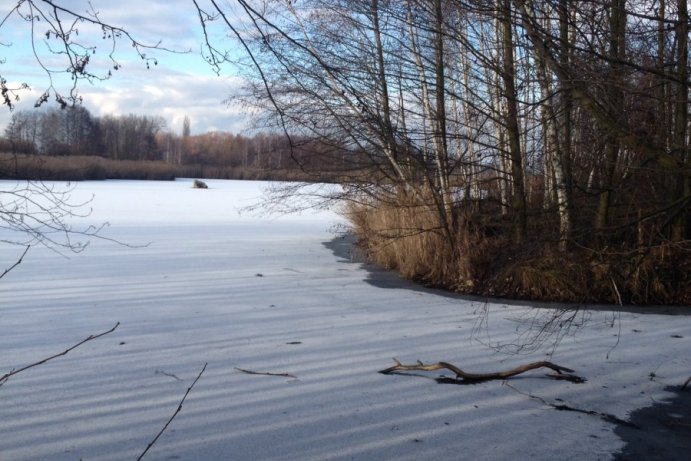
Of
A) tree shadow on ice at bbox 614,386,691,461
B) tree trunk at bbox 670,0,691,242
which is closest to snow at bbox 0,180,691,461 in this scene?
tree shadow on ice at bbox 614,386,691,461

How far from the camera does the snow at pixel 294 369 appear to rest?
374 cm

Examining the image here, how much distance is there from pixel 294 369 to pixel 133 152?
48.3 m

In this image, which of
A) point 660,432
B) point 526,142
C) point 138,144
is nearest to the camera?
point 660,432

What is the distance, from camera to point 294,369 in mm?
5133

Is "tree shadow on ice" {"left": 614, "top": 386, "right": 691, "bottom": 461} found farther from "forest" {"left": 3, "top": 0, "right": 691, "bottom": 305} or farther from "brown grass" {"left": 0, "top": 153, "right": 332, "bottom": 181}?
"brown grass" {"left": 0, "top": 153, "right": 332, "bottom": 181}

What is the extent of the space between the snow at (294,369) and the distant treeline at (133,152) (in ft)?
5.29

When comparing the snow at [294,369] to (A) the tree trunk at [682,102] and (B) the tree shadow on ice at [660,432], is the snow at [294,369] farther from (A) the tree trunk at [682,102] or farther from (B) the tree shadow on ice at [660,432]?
(A) the tree trunk at [682,102]

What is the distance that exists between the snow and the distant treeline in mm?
1613

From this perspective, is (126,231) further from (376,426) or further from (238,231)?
(376,426)

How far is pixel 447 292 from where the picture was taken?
9656 millimetres

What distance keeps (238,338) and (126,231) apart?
10649mm

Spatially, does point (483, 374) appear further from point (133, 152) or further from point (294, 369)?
point (133, 152)

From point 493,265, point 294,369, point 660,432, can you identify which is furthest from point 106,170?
point 660,432

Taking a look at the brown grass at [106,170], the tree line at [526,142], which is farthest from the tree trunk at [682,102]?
the brown grass at [106,170]
